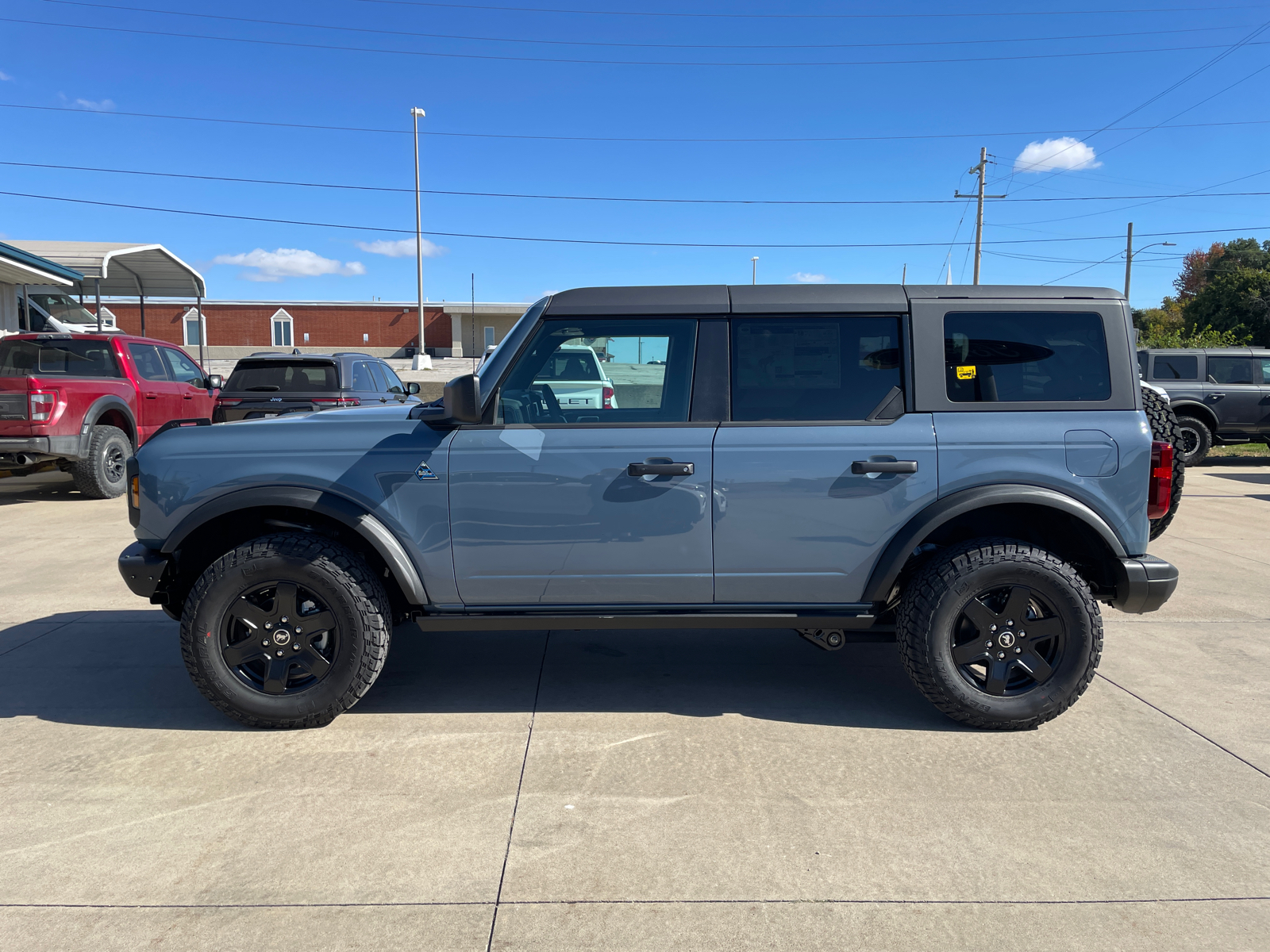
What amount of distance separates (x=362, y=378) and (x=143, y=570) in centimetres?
758

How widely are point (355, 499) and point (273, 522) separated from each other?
0.50m

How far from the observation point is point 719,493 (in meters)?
3.68

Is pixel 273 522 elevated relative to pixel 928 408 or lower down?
lower down

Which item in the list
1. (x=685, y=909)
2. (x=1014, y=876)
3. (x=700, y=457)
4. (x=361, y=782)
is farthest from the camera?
(x=700, y=457)

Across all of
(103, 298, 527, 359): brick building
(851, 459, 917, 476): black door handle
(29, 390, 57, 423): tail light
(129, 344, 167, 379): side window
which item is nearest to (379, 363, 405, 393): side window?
(129, 344, 167, 379): side window

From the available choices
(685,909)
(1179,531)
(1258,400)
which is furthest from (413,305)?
(685,909)

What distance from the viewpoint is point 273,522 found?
3.95 meters

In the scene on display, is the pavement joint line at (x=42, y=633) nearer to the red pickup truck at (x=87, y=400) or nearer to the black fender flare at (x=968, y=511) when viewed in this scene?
the black fender flare at (x=968, y=511)

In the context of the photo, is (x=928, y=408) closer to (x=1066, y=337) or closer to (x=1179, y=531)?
(x=1066, y=337)

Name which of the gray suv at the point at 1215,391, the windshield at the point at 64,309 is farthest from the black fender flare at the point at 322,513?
the windshield at the point at 64,309

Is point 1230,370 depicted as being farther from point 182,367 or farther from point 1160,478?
point 182,367

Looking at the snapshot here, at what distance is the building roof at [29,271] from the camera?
1555 cm

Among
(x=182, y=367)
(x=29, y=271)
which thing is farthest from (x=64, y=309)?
(x=182, y=367)

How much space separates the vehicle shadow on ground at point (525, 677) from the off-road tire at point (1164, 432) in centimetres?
144
